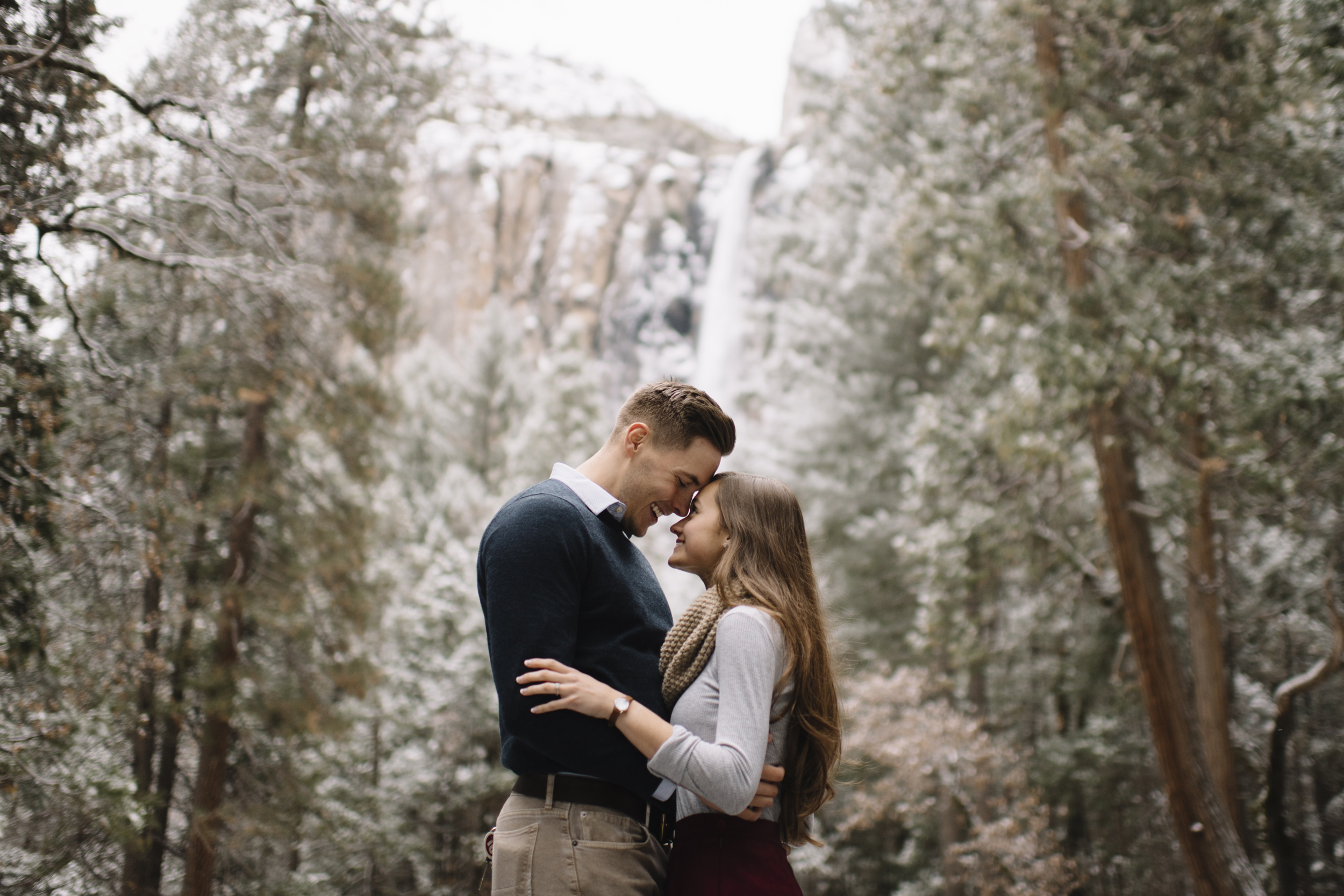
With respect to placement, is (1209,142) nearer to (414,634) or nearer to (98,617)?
(98,617)

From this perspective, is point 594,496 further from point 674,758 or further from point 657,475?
point 674,758

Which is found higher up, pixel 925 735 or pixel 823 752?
pixel 823 752

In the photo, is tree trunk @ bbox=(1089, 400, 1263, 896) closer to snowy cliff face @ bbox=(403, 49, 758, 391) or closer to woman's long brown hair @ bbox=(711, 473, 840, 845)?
woman's long brown hair @ bbox=(711, 473, 840, 845)

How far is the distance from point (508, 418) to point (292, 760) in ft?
52.7

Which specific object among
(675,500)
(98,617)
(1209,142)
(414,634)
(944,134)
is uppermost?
(944,134)

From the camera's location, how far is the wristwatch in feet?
6.89

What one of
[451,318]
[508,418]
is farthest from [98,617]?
[451,318]

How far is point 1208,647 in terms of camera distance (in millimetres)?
8555

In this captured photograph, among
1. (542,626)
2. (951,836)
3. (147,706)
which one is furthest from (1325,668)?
(147,706)

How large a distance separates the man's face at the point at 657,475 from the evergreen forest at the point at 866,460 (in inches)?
45.0

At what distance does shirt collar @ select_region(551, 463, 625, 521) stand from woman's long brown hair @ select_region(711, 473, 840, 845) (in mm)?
297

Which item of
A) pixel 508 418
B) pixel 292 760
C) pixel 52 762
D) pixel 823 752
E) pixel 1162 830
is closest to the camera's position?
pixel 823 752

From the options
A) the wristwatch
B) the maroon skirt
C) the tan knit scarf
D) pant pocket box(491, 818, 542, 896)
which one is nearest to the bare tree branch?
the maroon skirt

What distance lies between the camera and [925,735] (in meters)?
10.5
